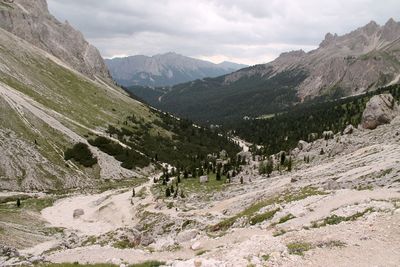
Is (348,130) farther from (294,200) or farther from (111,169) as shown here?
(111,169)

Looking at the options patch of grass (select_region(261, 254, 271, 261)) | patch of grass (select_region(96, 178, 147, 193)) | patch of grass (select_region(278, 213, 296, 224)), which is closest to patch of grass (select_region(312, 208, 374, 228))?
patch of grass (select_region(278, 213, 296, 224))

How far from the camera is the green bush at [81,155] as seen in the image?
147 m

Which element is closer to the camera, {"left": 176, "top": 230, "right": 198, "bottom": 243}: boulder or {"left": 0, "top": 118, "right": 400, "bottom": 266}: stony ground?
{"left": 0, "top": 118, "right": 400, "bottom": 266}: stony ground

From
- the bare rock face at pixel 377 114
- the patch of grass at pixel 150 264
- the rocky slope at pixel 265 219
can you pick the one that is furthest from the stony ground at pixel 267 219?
the bare rock face at pixel 377 114

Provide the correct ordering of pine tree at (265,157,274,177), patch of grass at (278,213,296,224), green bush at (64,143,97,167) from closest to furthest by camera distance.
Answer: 1. patch of grass at (278,213,296,224)
2. pine tree at (265,157,274,177)
3. green bush at (64,143,97,167)

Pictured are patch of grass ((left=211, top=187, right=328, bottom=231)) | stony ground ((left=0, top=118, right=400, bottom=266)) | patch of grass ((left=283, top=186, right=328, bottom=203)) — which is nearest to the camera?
stony ground ((left=0, top=118, right=400, bottom=266))

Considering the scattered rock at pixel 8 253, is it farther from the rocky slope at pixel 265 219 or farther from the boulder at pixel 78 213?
the boulder at pixel 78 213

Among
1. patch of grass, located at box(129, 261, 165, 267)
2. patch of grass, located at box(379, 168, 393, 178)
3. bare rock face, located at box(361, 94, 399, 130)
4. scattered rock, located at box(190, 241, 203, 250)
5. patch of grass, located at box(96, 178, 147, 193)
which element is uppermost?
bare rock face, located at box(361, 94, 399, 130)

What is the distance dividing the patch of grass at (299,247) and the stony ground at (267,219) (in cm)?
7

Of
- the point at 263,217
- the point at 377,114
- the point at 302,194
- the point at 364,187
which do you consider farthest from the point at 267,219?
the point at 377,114

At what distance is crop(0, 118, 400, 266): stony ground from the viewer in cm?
2944

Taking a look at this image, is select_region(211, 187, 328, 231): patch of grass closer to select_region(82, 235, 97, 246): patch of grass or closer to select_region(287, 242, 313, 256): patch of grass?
select_region(287, 242, 313, 256): patch of grass

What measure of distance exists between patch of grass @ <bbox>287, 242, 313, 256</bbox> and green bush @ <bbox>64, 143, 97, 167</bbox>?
125509mm

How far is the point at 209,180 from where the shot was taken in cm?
10338
